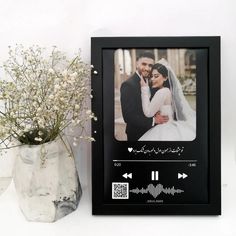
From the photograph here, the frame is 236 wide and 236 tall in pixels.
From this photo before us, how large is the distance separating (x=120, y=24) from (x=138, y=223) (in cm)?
53

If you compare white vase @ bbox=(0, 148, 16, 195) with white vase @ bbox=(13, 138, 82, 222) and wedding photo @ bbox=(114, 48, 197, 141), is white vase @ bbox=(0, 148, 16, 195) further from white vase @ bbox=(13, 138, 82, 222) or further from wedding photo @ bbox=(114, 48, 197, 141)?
wedding photo @ bbox=(114, 48, 197, 141)

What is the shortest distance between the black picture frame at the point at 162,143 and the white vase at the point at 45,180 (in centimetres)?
8

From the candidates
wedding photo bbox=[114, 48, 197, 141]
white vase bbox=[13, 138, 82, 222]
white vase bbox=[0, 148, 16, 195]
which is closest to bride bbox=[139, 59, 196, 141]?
wedding photo bbox=[114, 48, 197, 141]

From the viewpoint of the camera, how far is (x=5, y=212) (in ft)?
3.05

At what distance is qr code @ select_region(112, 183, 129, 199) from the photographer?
89 centimetres

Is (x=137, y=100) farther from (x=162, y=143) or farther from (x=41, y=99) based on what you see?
(x=41, y=99)

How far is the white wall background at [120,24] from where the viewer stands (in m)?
0.90

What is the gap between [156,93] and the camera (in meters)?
0.89

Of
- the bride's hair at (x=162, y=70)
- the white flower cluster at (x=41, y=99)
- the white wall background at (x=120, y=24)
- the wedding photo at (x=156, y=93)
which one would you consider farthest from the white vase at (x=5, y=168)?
A: the bride's hair at (x=162, y=70)

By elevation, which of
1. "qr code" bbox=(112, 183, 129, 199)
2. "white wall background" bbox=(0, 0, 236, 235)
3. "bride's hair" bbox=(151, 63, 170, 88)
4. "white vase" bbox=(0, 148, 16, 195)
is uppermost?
"white wall background" bbox=(0, 0, 236, 235)

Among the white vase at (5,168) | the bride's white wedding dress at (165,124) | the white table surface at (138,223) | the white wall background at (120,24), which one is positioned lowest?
the white table surface at (138,223)

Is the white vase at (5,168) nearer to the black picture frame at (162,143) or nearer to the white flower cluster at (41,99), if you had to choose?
the white flower cluster at (41,99)

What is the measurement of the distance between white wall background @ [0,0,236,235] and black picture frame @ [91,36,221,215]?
0.12 feet

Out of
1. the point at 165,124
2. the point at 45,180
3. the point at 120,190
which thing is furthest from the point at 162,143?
the point at 45,180
